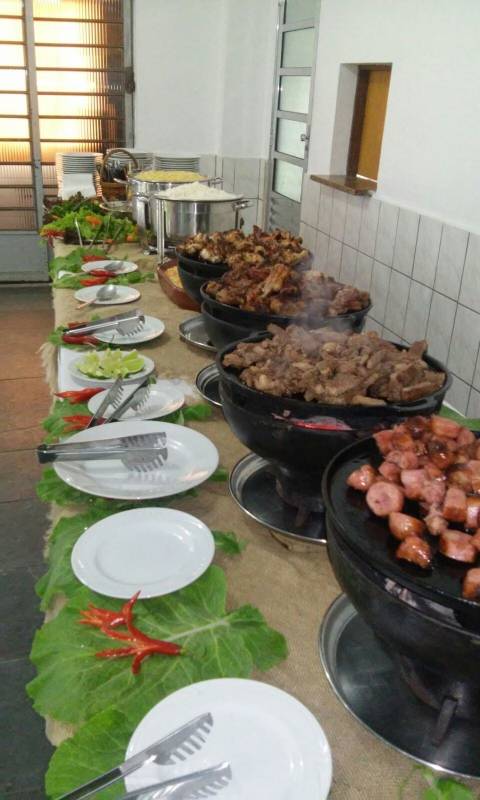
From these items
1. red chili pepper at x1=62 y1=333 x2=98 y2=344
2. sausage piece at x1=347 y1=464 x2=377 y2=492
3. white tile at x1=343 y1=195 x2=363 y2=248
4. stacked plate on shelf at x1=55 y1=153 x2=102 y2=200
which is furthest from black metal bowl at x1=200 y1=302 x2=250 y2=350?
stacked plate on shelf at x1=55 y1=153 x2=102 y2=200

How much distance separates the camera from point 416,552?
25.3 inches

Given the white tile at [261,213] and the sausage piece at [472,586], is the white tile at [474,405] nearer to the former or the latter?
the sausage piece at [472,586]

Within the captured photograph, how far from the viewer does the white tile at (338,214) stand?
120 inches

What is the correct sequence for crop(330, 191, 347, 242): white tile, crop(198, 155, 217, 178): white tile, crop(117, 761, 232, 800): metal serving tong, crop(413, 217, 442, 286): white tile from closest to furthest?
crop(117, 761, 232, 800): metal serving tong, crop(413, 217, 442, 286): white tile, crop(330, 191, 347, 242): white tile, crop(198, 155, 217, 178): white tile

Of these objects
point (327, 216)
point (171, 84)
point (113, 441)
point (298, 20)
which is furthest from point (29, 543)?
point (171, 84)

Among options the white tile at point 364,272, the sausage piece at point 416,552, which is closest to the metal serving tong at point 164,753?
the sausage piece at point 416,552

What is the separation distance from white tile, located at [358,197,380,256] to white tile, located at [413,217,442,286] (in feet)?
1.26

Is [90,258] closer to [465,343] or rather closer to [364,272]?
[364,272]

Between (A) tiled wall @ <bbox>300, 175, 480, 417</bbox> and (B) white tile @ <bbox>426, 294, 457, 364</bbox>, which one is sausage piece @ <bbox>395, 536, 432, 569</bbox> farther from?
(B) white tile @ <bbox>426, 294, 457, 364</bbox>

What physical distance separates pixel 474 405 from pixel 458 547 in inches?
60.6

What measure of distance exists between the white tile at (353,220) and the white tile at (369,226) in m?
0.04

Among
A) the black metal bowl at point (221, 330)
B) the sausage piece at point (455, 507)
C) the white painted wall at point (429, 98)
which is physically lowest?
the black metal bowl at point (221, 330)

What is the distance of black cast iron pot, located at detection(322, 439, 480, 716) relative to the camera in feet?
1.93

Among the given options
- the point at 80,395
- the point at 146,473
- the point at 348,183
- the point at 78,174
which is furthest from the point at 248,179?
the point at 146,473
